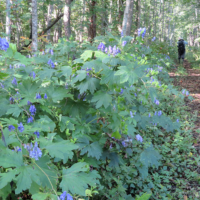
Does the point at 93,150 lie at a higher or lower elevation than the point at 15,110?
lower

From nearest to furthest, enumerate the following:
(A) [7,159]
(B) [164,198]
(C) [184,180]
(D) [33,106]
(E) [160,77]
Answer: (A) [7,159]
(D) [33,106]
(B) [164,198]
(C) [184,180]
(E) [160,77]

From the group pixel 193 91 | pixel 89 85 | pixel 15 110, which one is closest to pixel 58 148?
pixel 15 110

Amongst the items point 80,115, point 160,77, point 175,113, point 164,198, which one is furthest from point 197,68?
point 80,115

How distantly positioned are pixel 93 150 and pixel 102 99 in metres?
0.62

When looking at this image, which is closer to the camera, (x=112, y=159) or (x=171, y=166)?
(x=112, y=159)

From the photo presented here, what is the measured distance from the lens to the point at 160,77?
776cm

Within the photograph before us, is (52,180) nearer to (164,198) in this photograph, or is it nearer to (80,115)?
(80,115)

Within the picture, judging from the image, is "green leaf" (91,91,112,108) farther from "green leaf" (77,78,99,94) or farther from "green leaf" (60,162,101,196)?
"green leaf" (60,162,101,196)

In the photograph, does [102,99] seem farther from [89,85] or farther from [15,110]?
[15,110]

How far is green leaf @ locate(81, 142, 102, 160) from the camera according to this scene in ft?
6.29

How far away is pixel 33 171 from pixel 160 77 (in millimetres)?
7528

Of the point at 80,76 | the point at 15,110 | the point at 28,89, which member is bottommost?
the point at 15,110

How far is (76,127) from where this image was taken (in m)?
1.90

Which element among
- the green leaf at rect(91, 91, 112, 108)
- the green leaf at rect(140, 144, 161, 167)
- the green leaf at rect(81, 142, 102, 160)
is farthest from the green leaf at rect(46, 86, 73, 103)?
the green leaf at rect(140, 144, 161, 167)
